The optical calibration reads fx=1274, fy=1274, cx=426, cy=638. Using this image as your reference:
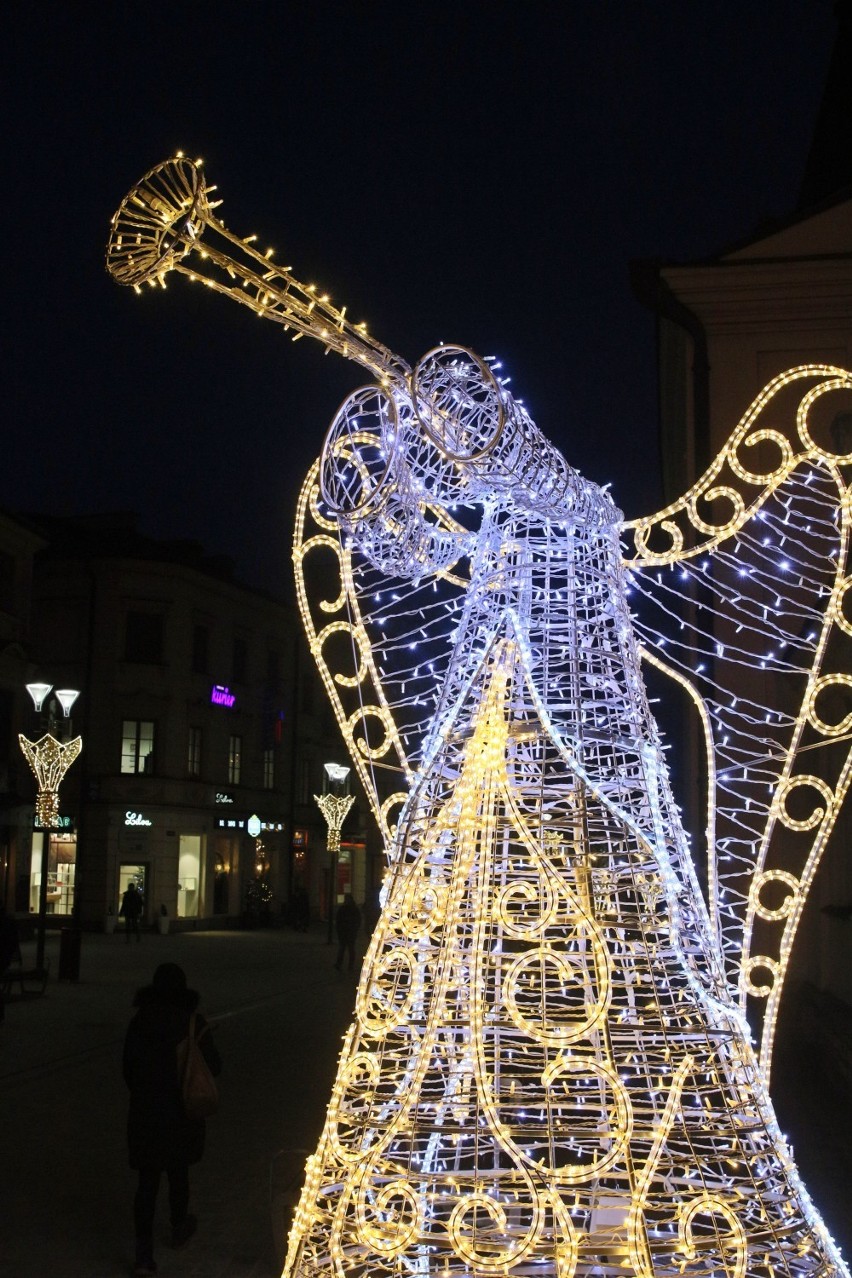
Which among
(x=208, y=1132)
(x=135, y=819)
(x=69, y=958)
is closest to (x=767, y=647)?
(x=208, y=1132)

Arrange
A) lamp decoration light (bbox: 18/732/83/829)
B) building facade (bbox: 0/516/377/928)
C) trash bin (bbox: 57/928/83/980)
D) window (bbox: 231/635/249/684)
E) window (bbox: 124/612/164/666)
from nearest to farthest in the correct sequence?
trash bin (bbox: 57/928/83/980)
lamp decoration light (bbox: 18/732/83/829)
building facade (bbox: 0/516/377/928)
window (bbox: 124/612/164/666)
window (bbox: 231/635/249/684)

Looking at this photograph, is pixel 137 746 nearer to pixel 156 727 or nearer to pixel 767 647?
pixel 156 727

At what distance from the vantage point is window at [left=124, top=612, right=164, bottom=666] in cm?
3569

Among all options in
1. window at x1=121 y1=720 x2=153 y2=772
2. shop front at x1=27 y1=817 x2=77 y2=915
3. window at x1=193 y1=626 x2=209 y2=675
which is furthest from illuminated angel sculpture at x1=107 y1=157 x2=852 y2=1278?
window at x1=193 y1=626 x2=209 y2=675

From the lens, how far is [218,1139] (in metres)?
8.80

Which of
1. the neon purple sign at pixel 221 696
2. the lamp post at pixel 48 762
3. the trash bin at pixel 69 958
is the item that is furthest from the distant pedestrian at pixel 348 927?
the neon purple sign at pixel 221 696

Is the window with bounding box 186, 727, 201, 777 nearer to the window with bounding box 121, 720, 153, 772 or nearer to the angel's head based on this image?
the window with bounding box 121, 720, 153, 772

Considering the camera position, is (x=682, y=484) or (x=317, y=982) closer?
(x=317, y=982)

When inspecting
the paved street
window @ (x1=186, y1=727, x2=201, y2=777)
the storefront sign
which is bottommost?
the paved street

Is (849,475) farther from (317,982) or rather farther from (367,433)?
(317,982)

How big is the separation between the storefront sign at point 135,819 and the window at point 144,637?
4.20 meters

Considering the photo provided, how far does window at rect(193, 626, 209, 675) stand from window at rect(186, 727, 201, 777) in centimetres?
176

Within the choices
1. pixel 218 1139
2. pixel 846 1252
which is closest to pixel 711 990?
pixel 846 1252

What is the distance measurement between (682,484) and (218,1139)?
1670cm
